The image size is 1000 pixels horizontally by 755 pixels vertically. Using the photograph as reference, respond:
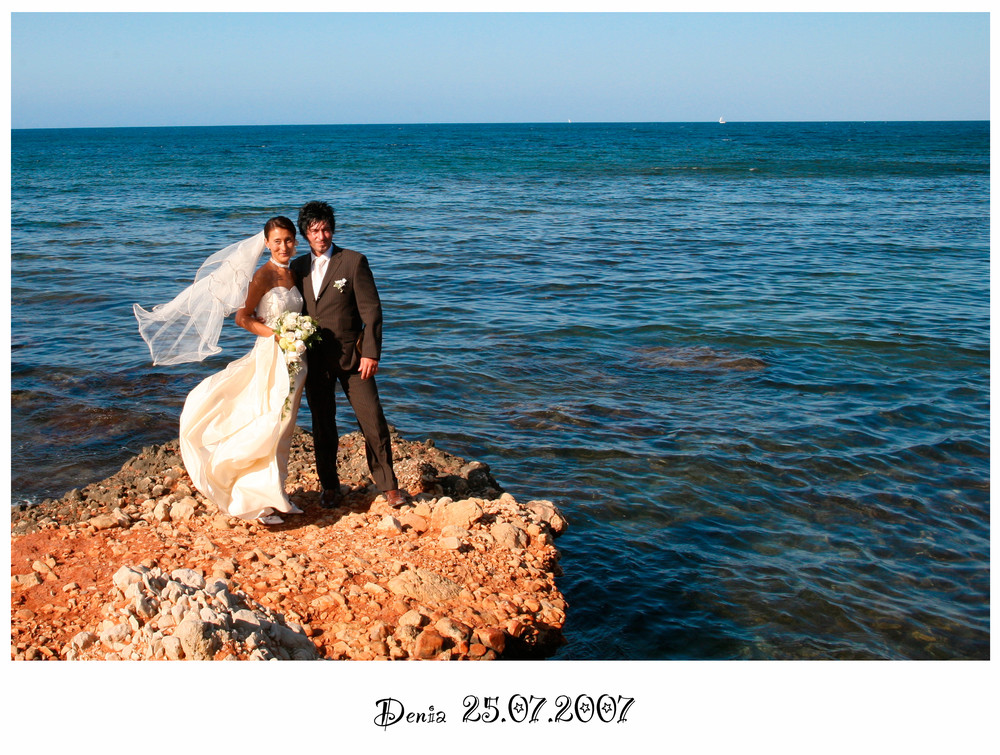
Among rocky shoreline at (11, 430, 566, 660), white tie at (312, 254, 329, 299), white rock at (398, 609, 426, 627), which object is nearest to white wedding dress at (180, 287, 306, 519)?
white tie at (312, 254, 329, 299)

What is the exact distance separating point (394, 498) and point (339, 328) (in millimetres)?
1297

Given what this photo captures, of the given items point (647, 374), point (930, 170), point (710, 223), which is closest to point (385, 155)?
point (930, 170)

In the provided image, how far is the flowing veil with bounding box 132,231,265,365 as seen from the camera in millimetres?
5621

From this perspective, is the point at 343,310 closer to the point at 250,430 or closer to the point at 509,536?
the point at 250,430

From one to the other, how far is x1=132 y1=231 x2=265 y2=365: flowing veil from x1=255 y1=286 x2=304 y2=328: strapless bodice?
0.14 m

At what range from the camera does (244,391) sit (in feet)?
19.0

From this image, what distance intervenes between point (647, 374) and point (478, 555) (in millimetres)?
5837

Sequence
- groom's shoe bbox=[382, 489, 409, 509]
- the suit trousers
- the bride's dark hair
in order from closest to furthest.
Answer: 1. the bride's dark hair
2. the suit trousers
3. groom's shoe bbox=[382, 489, 409, 509]

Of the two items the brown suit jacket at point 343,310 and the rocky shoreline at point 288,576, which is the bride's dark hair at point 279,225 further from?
the rocky shoreline at point 288,576

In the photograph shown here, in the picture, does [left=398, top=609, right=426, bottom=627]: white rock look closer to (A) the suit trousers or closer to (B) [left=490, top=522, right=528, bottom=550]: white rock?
(B) [left=490, top=522, right=528, bottom=550]: white rock

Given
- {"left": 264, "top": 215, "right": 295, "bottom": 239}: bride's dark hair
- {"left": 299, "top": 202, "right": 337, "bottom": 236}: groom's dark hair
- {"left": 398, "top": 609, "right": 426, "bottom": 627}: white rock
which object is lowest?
{"left": 398, "top": 609, "right": 426, "bottom": 627}: white rock

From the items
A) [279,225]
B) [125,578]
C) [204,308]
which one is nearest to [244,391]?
[204,308]

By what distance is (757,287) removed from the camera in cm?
1593

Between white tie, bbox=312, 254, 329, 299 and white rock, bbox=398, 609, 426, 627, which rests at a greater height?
white tie, bbox=312, 254, 329, 299
